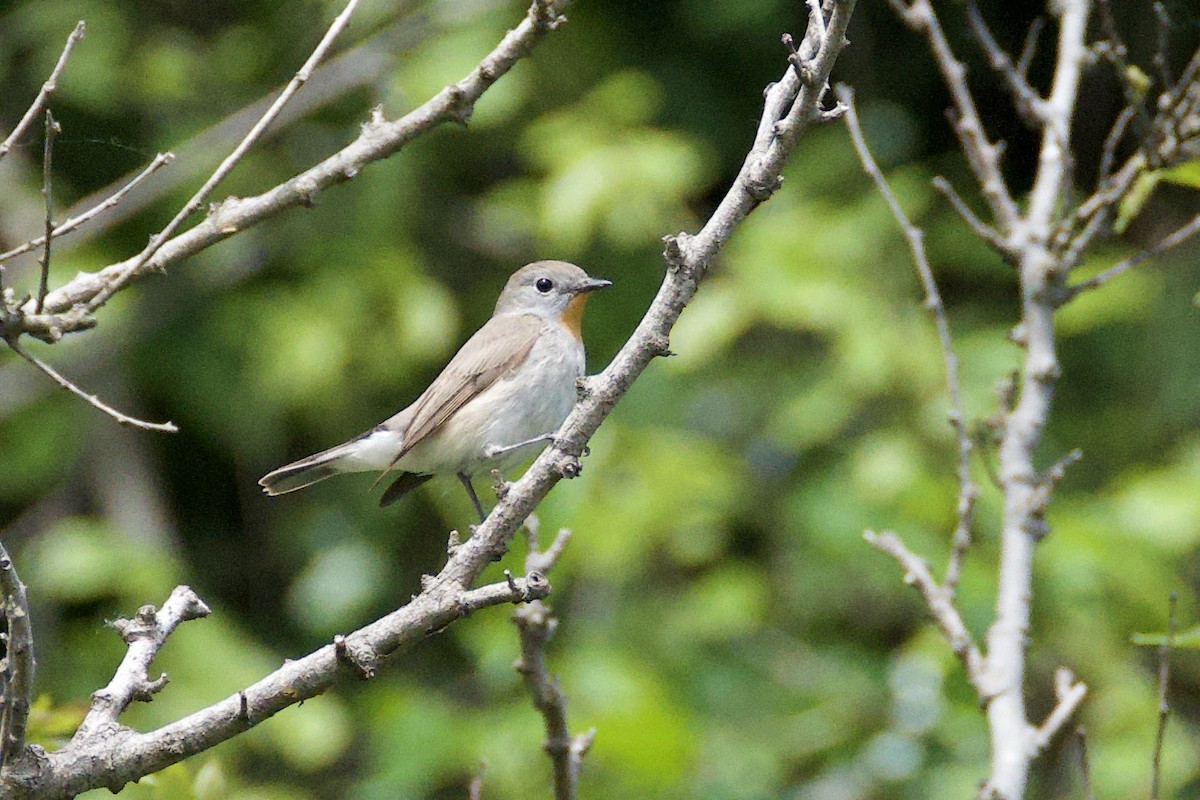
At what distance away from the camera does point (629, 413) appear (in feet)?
19.9

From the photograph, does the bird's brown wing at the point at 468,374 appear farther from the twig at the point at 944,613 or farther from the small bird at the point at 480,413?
the twig at the point at 944,613

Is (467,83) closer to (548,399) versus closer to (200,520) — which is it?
(548,399)

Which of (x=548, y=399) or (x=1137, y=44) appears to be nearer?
(x=548, y=399)

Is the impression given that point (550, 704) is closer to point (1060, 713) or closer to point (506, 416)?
point (1060, 713)

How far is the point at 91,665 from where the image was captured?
6.10 meters

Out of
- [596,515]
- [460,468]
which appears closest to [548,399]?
[460,468]

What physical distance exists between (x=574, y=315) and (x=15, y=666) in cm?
274

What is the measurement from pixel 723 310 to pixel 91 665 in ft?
10.8

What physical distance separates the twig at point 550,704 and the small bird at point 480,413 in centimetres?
133

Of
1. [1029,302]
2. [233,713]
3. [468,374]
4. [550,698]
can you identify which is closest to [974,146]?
[1029,302]

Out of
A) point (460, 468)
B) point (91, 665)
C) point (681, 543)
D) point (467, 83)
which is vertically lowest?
point (91, 665)

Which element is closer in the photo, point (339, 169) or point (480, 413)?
point (339, 169)

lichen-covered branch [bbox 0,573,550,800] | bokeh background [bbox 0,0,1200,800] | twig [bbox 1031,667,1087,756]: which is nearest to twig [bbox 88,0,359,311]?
lichen-covered branch [bbox 0,573,550,800]

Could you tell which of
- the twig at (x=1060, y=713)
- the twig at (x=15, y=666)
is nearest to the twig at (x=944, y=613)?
the twig at (x=1060, y=713)
